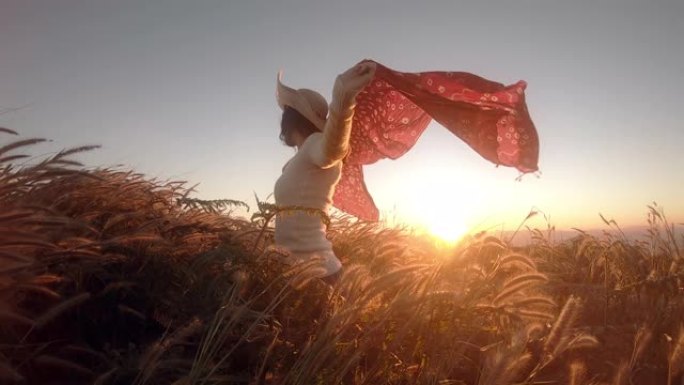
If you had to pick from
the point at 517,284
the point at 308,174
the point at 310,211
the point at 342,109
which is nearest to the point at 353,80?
the point at 342,109

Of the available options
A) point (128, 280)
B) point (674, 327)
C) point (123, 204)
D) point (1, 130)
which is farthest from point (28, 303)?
point (674, 327)

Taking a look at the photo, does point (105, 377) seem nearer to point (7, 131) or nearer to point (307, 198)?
point (7, 131)

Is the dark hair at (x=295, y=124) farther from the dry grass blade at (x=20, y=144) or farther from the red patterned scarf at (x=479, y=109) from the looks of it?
the dry grass blade at (x=20, y=144)

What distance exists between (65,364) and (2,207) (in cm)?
62

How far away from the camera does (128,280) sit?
221 centimetres

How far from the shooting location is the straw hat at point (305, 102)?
4.07m

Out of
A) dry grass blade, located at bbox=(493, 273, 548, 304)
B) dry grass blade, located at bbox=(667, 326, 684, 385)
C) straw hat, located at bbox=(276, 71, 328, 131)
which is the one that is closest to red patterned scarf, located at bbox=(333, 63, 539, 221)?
straw hat, located at bbox=(276, 71, 328, 131)

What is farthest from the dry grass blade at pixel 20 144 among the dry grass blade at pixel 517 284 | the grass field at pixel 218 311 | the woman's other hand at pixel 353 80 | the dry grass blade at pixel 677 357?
the dry grass blade at pixel 677 357

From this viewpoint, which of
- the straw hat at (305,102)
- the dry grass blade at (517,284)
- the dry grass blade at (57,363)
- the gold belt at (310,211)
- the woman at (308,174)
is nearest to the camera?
the dry grass blade at (57,363)

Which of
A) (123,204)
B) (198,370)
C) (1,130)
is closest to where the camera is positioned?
(198,370)

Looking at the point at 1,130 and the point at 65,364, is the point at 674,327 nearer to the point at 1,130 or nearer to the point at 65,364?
the point at 65,364

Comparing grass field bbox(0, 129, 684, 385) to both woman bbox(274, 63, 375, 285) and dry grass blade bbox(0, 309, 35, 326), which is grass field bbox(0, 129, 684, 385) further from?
woman bbox(274, 63, 375, 285)

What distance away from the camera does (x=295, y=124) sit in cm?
415

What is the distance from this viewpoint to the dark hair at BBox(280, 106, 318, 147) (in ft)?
13.6
